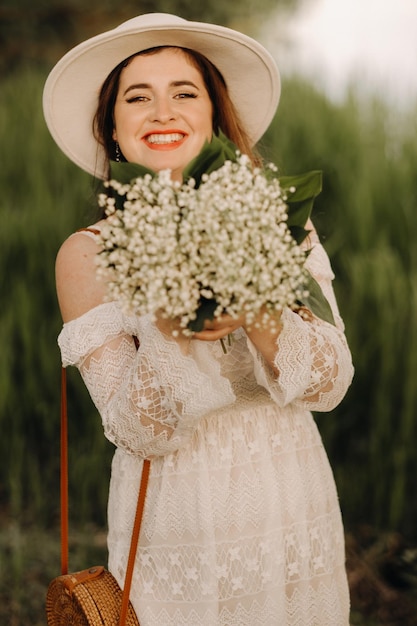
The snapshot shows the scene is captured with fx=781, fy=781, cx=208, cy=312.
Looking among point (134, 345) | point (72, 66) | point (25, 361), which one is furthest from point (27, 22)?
point (134, 345)

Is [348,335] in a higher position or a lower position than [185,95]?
lower

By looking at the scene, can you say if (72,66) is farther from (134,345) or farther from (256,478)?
(256,478)

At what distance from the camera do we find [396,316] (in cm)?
304

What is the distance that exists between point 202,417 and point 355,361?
1775mm

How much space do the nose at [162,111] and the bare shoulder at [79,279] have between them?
0.89ft

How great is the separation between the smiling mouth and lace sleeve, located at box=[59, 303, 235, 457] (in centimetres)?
35


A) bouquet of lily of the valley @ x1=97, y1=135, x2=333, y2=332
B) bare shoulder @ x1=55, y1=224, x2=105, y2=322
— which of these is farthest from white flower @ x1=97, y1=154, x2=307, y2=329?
bare shoulder @ x1=55, y1=224, x2=105, y2=322

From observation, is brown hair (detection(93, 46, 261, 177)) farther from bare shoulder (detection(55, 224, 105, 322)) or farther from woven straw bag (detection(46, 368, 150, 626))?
woven straw bag (detection(46, 368, 150, 626))

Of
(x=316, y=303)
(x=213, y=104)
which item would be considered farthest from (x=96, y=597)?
(x=213, y=104)

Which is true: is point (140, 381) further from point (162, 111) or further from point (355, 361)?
point (355, 361)

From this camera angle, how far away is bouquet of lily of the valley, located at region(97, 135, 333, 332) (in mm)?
1035

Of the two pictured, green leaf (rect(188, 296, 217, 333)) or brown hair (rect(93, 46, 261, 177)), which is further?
brown hair (rect(93, 46, 261, 177))

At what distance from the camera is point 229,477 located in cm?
151

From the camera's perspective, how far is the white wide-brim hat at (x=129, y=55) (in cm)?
156
